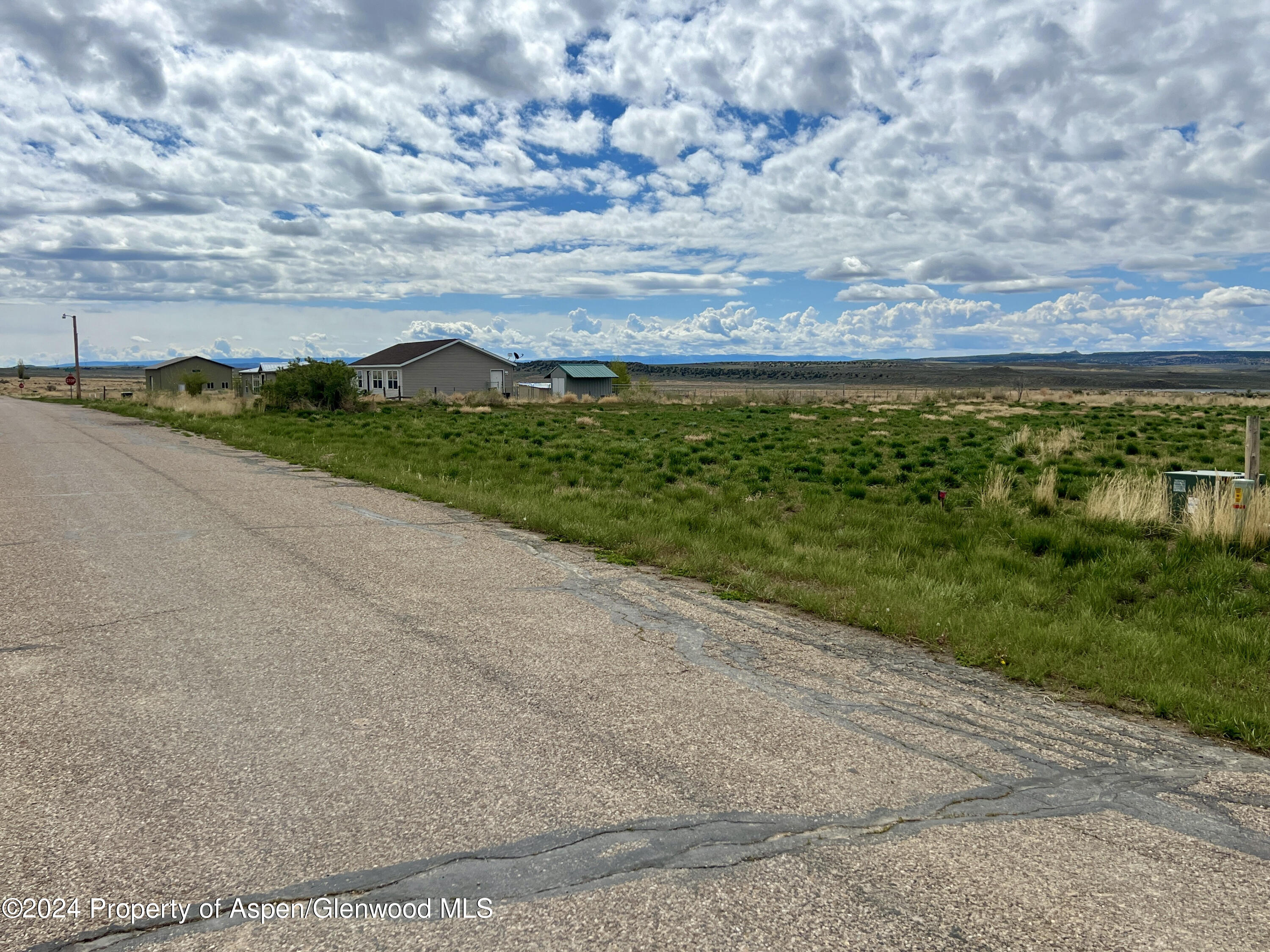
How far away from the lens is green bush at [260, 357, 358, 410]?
40.2m

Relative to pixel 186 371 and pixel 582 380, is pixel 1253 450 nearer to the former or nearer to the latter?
pixel 582 380

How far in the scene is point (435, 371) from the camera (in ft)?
197

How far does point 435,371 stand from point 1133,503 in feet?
178

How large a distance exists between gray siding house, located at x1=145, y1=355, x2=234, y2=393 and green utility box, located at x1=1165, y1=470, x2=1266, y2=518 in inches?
2936

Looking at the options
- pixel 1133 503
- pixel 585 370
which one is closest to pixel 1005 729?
pixel 1133 503

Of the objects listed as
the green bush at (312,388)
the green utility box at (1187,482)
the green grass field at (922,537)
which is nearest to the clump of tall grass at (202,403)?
the green bush at (312,388)

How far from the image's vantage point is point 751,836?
133 inches

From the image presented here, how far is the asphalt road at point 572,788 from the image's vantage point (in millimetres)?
2879

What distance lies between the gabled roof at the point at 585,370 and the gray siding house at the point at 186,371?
29.4 m

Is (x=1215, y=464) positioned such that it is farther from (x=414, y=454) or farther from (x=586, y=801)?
(x=586, y=801)

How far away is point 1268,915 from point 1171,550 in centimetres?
725

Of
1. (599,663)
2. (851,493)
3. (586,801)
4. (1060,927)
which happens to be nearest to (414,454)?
(851,493)

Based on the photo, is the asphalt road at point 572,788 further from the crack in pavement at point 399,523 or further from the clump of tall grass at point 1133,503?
the clump of tall grass at point 1133,503

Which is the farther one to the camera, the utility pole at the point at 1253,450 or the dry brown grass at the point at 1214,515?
the utility pole at the point at 1253,450
